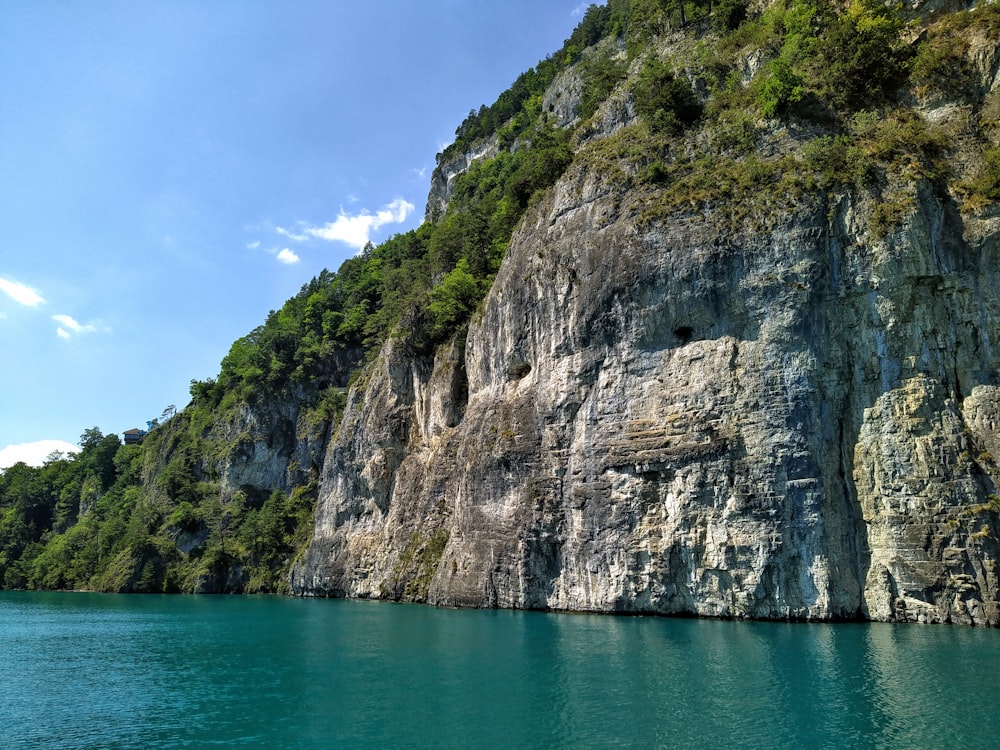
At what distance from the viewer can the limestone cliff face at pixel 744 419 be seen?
26.5 meters

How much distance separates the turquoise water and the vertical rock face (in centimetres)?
235

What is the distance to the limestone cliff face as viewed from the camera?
26.5 m

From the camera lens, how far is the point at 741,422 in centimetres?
2941

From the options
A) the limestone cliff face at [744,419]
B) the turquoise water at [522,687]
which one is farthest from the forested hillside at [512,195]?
the turquoise water at [522,687]

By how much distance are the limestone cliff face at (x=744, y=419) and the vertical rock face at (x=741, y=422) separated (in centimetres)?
8

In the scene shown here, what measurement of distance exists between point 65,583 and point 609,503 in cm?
7290

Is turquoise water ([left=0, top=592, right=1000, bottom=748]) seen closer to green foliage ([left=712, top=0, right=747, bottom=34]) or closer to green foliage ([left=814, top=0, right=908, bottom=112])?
green foliage ([left=814, top=0, right=908, bottom=112])

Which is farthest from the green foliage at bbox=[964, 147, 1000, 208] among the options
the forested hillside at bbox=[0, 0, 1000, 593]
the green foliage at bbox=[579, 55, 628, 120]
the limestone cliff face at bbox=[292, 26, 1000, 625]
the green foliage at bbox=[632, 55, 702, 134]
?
the green foliage at bbox=[579, 55, 628, 120]

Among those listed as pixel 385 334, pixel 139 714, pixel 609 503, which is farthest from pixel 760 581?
pixel 385 334

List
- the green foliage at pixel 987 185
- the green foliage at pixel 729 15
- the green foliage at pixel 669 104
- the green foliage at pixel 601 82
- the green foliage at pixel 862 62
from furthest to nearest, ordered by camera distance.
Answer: the green foliage at pixel 601 82 → the green foliage at pixel 729 15 → the green foliage at pixel 669 104 → the green foliage at pixel 862 62 → the green foliage at pixel 987 185

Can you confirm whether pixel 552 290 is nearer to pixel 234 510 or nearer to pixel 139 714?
pixel 139 714

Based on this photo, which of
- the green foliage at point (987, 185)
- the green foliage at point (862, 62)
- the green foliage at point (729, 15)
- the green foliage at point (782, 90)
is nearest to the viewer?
the green foliage at point (987, 185)

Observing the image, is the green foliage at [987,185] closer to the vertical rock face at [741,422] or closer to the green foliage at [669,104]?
the vertical rock face at [741,422]

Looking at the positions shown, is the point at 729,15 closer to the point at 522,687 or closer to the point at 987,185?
the point at 987,185
